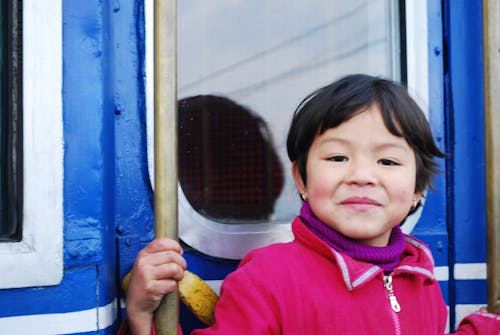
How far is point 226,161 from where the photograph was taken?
1.38 metres

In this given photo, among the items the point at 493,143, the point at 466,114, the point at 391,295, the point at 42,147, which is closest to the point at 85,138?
the point at 42,147

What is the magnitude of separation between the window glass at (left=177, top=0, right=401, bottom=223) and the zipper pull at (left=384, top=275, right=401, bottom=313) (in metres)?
0.40

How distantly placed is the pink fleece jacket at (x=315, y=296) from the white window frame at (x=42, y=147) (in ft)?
1.01

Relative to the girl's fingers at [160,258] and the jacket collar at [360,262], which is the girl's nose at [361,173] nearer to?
the jacket collar at [360,262]

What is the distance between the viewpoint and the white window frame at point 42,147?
3.10ft

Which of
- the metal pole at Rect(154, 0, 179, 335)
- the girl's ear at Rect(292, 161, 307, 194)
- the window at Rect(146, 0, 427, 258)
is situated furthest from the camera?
the window at Rect(146, 0, 427, 258)

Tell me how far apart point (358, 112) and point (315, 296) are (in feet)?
1.19

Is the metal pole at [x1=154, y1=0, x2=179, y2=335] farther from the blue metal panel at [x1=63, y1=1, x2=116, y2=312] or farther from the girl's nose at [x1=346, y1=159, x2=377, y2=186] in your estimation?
the girl's nose at [x1=346, y1=159, x2=377, y2=186]

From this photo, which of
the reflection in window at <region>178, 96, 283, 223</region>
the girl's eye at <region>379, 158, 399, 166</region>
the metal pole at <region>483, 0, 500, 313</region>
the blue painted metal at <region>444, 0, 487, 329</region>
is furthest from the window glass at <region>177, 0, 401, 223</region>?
the girl's eye at <region>379, 158, 399, 166</region>

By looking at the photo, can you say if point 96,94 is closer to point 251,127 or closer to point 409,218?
point 251,127

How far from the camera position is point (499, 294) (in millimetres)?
1206

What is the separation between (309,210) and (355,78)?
30cm

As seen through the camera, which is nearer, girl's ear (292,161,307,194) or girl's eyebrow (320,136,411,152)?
girl's eyebrow (320,136,411,152)

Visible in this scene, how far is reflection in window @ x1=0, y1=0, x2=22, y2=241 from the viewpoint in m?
0.97
